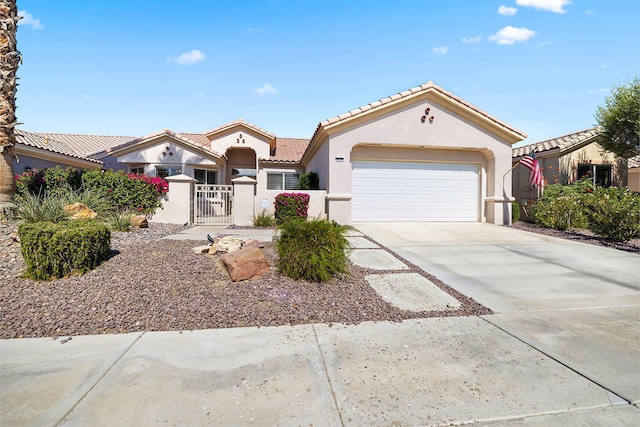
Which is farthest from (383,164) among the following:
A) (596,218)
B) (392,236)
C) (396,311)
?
(396,311)

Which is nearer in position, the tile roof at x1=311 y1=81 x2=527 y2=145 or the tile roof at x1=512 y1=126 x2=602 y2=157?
the tile roof at x1=311 y1=81 x2=527 y2=145

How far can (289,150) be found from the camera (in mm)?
22531

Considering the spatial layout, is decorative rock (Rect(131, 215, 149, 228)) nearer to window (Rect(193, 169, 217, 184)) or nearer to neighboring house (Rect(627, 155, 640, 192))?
window (Rect(193, 169, 217, 184))

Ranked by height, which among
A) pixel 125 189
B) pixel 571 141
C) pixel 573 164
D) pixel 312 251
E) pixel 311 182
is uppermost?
pixel 571 141

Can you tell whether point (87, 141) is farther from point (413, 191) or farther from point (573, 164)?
point (573, 164)

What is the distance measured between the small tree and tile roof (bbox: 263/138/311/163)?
50.0 feet

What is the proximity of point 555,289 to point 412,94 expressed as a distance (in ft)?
29.9

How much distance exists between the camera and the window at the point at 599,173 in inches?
620

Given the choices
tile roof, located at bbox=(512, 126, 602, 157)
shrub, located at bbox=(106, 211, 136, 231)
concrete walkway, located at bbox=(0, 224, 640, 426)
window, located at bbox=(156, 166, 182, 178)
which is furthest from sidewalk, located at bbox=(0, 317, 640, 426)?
window, located at bbox=(156, 166, 182, 178)

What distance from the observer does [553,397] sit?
2.57 m

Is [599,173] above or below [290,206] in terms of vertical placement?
above

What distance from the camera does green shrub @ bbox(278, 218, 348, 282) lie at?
5.08m

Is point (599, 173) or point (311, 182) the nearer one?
point (311, 182)

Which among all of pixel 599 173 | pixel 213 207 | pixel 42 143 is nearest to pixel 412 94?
pixel 213 207
